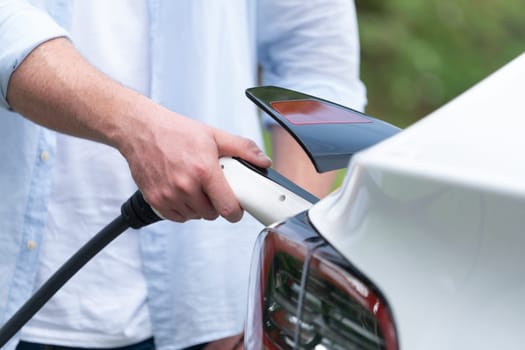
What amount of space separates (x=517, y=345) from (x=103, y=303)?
1015 mm

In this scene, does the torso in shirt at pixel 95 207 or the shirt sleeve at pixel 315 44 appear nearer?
the torso in shirt at pixel 95 207

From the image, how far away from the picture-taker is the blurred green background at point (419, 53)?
547cm

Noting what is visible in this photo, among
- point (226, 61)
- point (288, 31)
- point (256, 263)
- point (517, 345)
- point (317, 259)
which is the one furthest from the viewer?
point (288, 31)

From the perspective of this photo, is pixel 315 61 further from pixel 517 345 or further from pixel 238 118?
pixel 517 345

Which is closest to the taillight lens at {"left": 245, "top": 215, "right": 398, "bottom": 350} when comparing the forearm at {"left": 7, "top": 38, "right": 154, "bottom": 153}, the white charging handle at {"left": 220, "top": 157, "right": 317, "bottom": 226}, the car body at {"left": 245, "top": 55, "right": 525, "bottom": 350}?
the car body at {"left": 245, "top": 55, "right": 525, "bottom": 350}

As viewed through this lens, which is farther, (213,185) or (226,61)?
(226,61)

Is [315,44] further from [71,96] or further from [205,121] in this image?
[71,96]

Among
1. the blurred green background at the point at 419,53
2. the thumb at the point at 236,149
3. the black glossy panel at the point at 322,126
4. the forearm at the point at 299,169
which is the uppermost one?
the black glossy panel at the point at 322,126

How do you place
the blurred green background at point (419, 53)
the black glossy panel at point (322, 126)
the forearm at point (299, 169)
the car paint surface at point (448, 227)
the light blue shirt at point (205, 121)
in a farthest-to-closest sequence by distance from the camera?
the blurred green background at point (419, 53)
the forearm at point (299, 169)
the light blue shirt at point (205, 121)
the black glossy panel at point (322, 126)
the car paint surface at point (448, 227)

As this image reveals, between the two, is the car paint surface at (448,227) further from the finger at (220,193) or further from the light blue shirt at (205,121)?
the light blue shirt at (205,121)

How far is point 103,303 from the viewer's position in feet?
5.18

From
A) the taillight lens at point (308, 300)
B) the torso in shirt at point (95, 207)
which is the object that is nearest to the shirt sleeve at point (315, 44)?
the torso in shirt at point (95, 207)

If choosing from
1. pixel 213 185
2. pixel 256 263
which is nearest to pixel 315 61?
pixel 213 185

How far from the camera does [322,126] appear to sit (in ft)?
3.52
